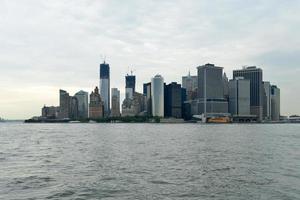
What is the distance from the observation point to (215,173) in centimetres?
4591

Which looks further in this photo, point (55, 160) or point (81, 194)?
point (55, 160)

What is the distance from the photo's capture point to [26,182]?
3978 cm

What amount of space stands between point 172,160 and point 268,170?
1415 centimetres

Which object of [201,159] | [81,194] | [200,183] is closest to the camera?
[81,194]

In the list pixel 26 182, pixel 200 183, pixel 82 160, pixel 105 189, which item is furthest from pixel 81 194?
pixel 82 160

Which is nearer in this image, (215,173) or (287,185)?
(287,185)

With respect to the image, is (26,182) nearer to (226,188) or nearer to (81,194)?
(81,194)

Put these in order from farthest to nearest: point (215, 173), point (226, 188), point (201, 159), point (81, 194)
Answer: point (201, 159) → point (215, 173) → point (226, 188) → point (81, 194)

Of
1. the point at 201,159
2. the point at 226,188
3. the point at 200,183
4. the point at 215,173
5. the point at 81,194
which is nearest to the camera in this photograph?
the point at 81,194

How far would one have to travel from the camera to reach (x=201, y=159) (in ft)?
195

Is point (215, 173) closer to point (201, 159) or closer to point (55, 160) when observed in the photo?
point (201, 159)

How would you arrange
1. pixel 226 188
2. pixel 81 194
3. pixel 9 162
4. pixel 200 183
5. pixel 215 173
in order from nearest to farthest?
pixel 81 194 < pixel 226 188 < pixel 200 183 < pixel 215 173 < pixel 9 162

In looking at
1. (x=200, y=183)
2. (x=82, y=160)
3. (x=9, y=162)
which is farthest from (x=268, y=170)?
(x=9, y=162)

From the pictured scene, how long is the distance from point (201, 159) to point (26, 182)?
2752 centimetres
